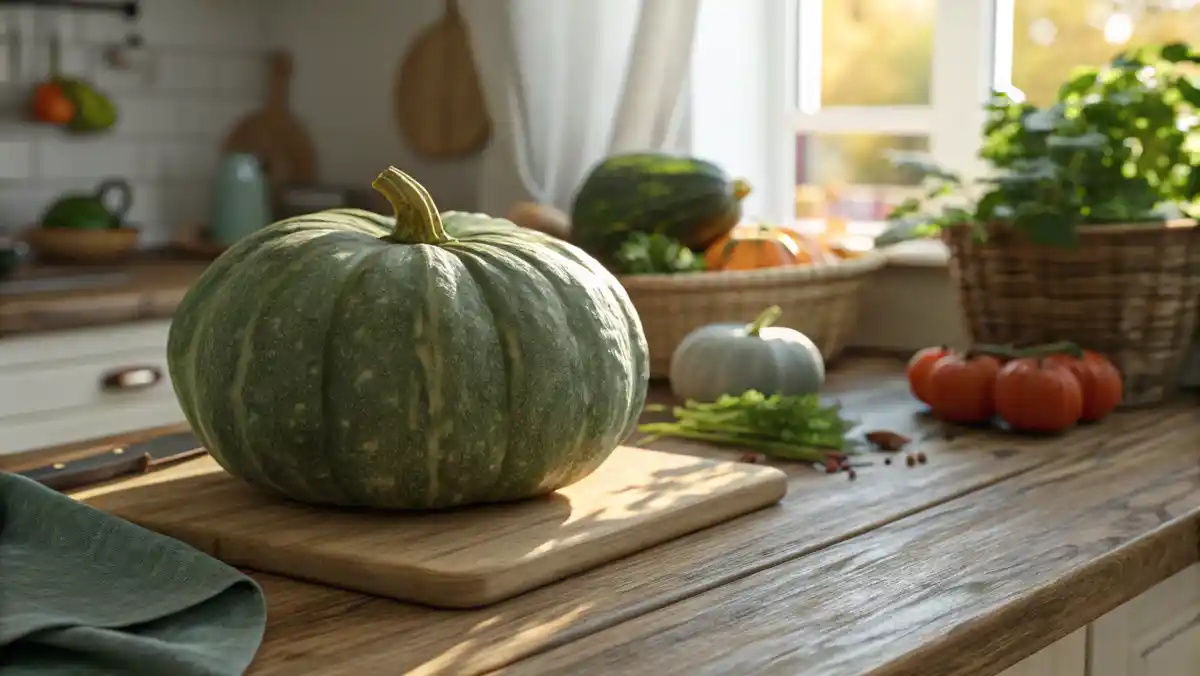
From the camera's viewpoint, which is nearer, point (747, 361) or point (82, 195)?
point (747, 361)

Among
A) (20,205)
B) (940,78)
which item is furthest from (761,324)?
(20,205)

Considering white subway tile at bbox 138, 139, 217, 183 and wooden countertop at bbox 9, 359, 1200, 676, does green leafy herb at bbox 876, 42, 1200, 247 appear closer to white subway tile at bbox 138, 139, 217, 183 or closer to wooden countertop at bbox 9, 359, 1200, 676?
wooden countertop at bbox 9, 359, 1200, 676

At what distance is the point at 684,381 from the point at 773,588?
2.09ft

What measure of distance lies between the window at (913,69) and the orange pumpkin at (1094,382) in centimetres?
87

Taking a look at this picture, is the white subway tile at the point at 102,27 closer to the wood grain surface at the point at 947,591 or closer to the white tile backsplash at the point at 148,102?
the white tile backsplash at the point at 148,102

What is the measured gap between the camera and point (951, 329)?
210cm

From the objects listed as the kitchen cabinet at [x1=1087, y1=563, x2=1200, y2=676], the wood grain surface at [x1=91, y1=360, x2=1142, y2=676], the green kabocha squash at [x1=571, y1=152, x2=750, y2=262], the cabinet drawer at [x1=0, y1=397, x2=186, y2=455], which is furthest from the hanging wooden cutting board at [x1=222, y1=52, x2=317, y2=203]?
the kitchen cabinet at [x1=1087, y1=563, x2=1200, y2=676]

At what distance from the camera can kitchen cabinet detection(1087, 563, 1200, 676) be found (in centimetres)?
110

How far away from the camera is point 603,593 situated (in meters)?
0.94

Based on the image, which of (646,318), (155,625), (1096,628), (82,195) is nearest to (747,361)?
(646,318)

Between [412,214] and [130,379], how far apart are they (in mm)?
1372

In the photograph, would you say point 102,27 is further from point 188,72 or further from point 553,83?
point 553,83

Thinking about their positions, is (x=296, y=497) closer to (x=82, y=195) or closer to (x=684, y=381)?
(x=684, y=381)

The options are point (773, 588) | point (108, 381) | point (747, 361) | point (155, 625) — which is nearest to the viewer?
point (155, 625)
